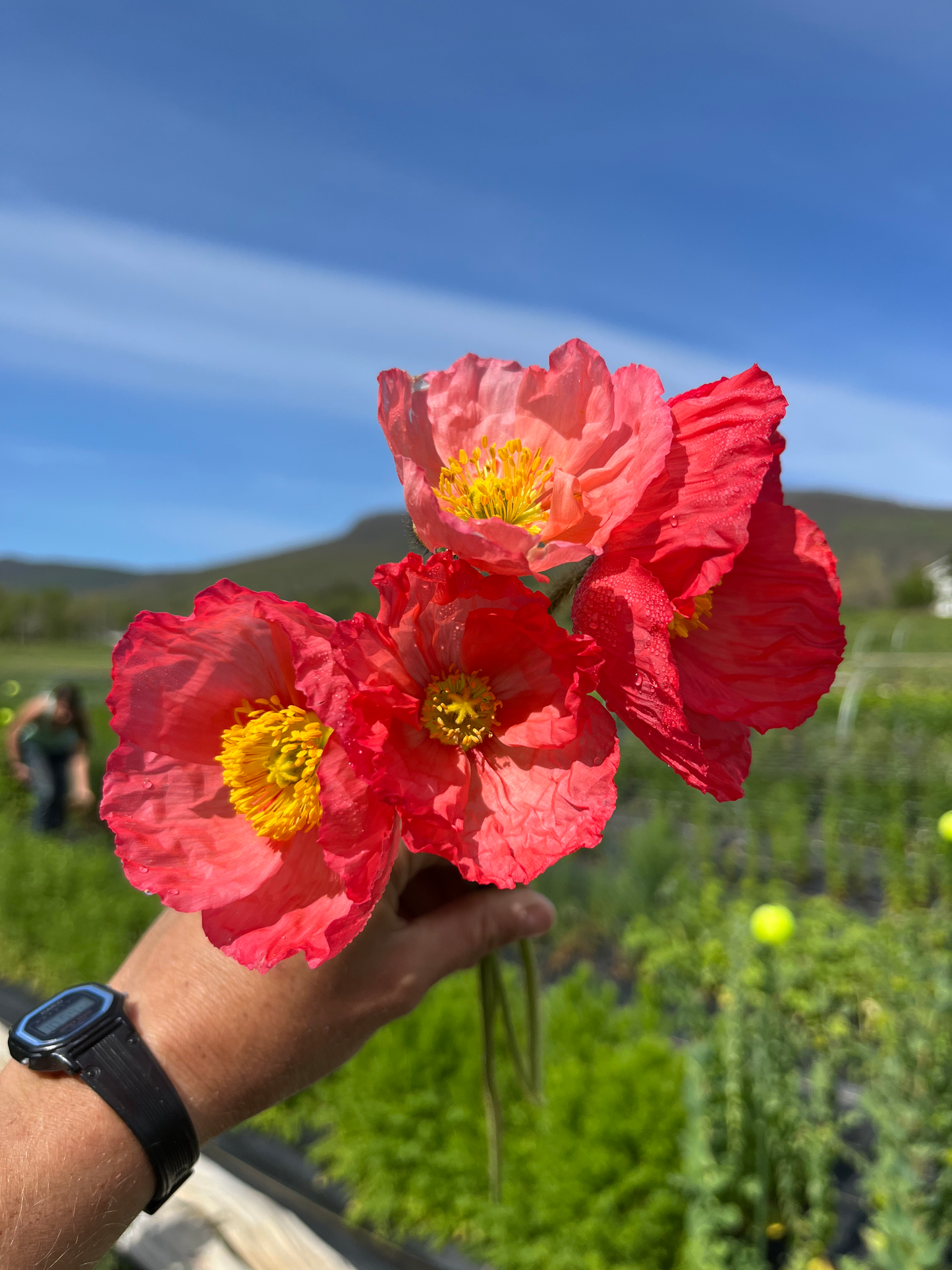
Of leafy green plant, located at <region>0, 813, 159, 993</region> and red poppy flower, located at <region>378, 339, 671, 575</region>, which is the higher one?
red poppy flower, located at <region>378, 339, 671, 575</region>

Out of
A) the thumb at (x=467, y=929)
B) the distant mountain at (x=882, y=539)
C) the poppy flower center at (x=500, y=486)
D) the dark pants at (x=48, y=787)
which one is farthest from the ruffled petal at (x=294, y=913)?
the distant mountain at (x=882, y=539)

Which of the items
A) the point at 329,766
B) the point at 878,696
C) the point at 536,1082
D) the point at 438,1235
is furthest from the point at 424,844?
the point at 878,696

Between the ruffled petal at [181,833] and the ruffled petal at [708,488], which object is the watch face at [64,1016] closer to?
the ruffled petal at [181,833]

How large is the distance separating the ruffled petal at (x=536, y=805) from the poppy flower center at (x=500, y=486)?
15cm

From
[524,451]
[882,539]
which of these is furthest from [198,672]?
[882,539]

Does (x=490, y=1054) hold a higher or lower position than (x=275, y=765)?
lower

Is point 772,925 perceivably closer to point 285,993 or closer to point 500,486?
point 285,993

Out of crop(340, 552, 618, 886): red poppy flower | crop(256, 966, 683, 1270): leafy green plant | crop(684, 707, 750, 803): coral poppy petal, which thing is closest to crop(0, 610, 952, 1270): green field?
crop(256, 966, 683, 1270): leafy green plant

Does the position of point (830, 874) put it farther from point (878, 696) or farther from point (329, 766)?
point (878, 696)

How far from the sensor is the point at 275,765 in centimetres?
66

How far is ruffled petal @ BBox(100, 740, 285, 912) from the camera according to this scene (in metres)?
0.63

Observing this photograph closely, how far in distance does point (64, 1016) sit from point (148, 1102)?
0.38ft

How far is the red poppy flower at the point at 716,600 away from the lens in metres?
0.59

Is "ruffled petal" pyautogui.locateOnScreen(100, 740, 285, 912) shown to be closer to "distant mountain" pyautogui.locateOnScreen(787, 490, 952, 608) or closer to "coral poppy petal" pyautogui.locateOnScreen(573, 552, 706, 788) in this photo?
"coral poppy petal" pyautogui.locateOnScreen(573, 552, 706, 788)
